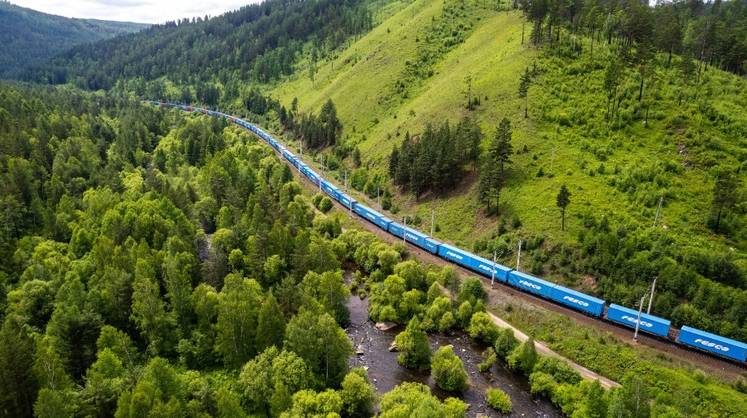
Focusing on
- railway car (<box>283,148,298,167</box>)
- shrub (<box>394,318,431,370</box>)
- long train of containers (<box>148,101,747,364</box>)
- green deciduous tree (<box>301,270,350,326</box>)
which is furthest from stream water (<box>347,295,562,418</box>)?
railway car (<box>283,148,298,167</box>)

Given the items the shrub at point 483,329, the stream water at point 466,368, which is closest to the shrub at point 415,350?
the stream water at point 466,368

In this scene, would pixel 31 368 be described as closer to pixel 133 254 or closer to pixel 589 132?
pixel 133 254

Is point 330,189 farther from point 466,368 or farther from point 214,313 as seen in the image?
point 466,368

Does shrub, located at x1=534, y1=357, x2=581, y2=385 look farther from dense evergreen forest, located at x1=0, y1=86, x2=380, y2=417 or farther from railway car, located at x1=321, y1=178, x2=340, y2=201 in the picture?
railway car, located at x1=321, y1=178, x2=340, y2=201

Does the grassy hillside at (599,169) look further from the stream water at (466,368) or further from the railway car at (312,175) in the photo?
the stream water at (466,368)

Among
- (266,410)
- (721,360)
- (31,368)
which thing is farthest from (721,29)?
(31,368)

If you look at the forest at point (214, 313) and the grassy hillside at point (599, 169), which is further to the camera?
the grassy hillside at point (599, 169)
